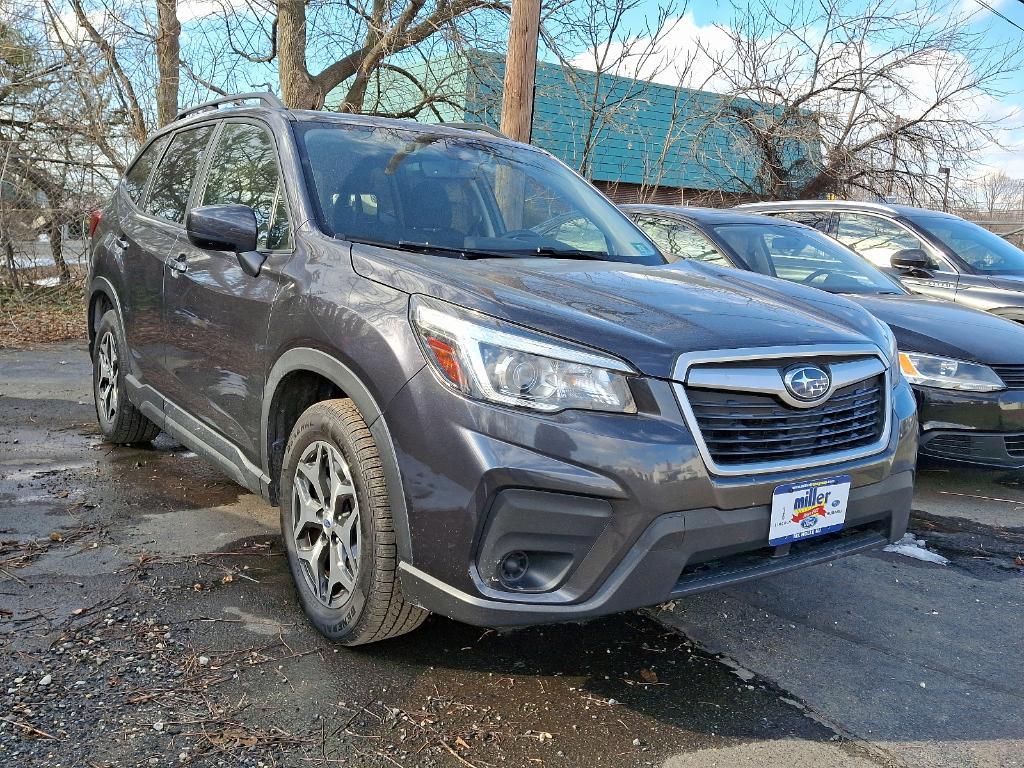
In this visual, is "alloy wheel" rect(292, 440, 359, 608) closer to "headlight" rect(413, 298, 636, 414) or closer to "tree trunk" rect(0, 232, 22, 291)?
"headlight" rect(413, 298, 636, 414)

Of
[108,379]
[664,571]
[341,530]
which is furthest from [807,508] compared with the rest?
[108,379]

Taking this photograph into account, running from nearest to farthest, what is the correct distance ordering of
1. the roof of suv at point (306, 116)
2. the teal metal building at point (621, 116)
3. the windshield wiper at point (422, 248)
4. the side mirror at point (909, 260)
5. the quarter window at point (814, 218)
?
the windshield wiper at point (422, 248) → the roof of suv at point (306, 116) → the side mirror at point (909, 260) → the quarter window at point (814, 218) → the teal metal building at point (621, 116)

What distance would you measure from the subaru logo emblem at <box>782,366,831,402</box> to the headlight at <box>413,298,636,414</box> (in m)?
0.54

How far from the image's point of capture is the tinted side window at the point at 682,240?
242 inches

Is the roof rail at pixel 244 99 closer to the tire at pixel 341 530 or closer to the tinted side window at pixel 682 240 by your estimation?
the tire at pixel 341 530

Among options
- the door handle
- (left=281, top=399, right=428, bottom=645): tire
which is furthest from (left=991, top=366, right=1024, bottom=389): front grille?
the door handle

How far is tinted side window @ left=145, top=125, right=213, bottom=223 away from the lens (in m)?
4.46

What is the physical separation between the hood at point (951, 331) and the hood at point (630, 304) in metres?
1.97

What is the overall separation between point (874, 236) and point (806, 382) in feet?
17.4

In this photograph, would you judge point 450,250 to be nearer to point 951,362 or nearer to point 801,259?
point 951,362

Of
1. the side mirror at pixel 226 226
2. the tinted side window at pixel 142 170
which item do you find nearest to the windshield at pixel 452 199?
the side mirror at pixel 226 226

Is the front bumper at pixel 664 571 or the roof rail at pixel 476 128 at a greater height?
the roof rail at pixel 476 128

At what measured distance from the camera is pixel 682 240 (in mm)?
6410

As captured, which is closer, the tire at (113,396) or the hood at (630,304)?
the hood at (630,304)
